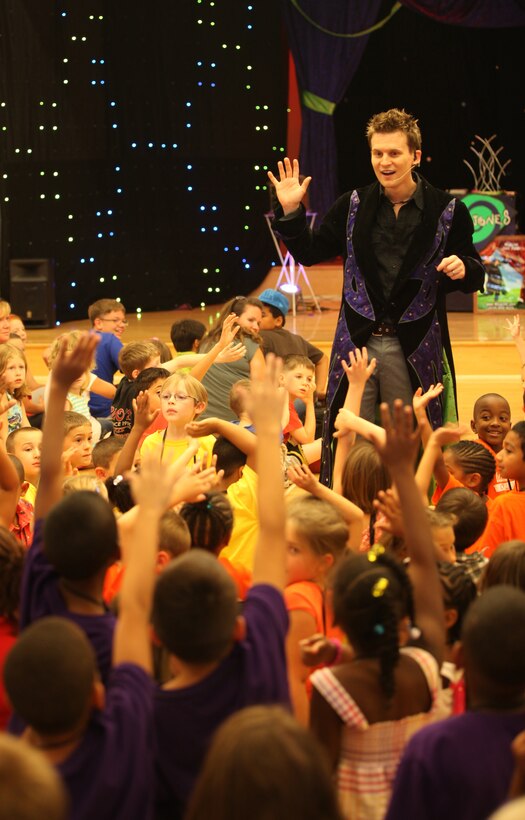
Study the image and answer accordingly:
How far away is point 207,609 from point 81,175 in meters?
9.78

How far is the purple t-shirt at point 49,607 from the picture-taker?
76.8 inches

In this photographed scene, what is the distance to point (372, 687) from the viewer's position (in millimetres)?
1916

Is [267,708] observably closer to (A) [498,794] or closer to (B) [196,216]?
(A) [498,794]

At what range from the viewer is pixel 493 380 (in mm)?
7793

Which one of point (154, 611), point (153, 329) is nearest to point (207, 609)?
point (154, 611)

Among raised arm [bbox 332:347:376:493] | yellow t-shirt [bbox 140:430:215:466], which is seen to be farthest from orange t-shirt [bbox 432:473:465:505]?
yellow t-shirt [bbox 140:430:215:466]

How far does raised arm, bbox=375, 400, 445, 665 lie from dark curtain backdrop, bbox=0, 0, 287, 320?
28.9ft

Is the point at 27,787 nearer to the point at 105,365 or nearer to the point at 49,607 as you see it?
the point at 49,607

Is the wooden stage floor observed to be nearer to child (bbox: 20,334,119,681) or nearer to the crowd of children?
the crowd of children

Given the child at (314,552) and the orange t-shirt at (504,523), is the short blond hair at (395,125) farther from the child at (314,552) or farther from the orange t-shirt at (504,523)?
the child at (314,552)

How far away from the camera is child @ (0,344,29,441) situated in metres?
5.21

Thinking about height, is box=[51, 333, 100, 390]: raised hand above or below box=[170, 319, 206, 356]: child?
above

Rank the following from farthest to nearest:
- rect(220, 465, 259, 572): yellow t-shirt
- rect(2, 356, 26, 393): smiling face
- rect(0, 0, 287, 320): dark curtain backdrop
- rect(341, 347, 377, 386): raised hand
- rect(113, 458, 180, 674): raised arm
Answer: rect(0, 0, 287, 320): dark curtain backdrop → rect(2, 356, 26, 393): smiling face → rect(341, 347, 377, 386): raised hand → rect(220, 465, 259, 572): yellow t-shirt → rect(113, 458, 180, 674): raised arm

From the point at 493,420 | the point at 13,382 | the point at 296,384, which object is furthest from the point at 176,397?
the point at 493,420
